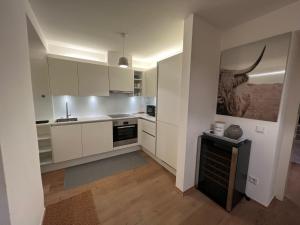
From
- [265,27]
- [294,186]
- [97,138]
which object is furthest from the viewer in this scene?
[97,138]

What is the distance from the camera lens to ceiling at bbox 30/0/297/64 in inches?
58.4

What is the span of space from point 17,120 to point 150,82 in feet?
8.37

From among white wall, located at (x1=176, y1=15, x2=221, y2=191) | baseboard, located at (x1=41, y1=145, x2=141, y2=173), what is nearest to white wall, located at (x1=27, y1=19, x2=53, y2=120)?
baseboard, located at (x1=41, y1=145, x2=141, y2=173)

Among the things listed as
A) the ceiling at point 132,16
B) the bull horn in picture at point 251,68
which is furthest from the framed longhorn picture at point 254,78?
the ceiling at point 132,16

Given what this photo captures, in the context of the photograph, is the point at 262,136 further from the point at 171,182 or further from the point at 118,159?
the point at 118,159

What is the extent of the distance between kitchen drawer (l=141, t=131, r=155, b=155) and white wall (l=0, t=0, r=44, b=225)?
1.98 metres

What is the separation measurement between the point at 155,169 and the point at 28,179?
6.35 ft

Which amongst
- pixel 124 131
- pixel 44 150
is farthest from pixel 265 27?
pixel 44 150

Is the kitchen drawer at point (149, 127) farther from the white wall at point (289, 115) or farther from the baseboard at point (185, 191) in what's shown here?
the white wall at point (289, 115)

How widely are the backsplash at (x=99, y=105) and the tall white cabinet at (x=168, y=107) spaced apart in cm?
131

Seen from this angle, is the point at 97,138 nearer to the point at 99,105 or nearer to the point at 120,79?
the point at 99,105

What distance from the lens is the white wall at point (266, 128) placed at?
1508mm

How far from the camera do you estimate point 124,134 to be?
315 centimetres

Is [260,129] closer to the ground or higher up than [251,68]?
closer to the ground
